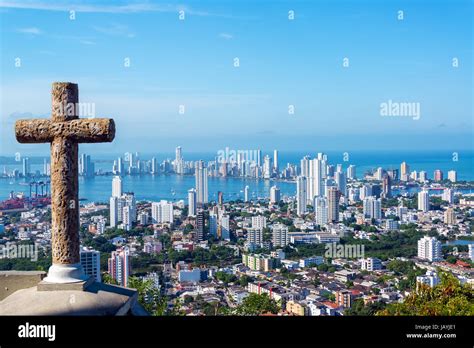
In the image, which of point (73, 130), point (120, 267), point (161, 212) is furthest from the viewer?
point (161, 212)

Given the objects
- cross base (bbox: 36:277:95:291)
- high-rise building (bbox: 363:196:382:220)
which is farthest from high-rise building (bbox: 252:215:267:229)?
cross base (bbox: 36:277:95:291)

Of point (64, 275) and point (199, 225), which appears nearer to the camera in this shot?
point (64, 275)

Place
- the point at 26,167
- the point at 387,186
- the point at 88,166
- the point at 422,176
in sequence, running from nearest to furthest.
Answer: the point at 26,167, the point at 88,166, the point at 387,186, the point at 422,176

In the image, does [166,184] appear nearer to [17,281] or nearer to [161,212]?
[161,212]

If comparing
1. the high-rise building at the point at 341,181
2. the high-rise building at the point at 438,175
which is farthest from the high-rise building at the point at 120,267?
the high-rise building at the point at 438,175

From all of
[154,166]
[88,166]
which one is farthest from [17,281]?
[154,166]
